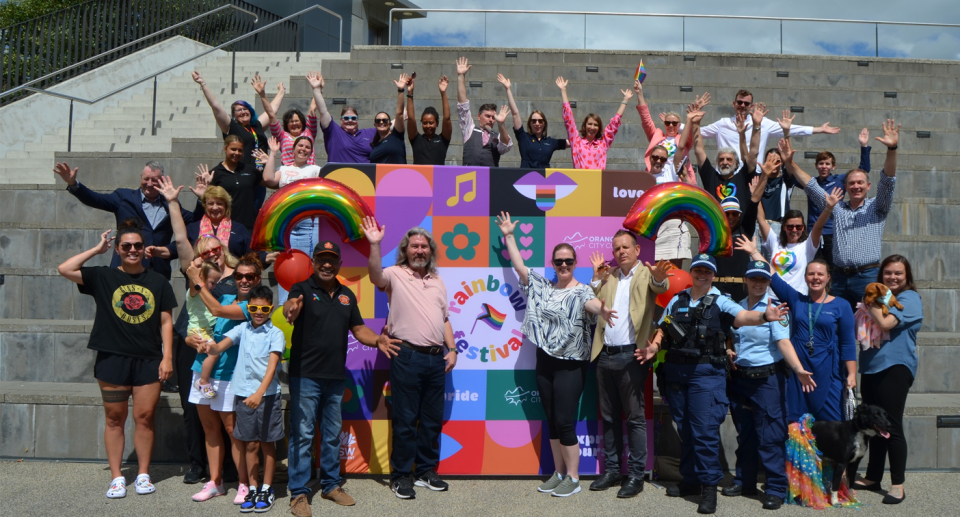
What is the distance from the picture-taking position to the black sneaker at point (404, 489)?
19.3 ft

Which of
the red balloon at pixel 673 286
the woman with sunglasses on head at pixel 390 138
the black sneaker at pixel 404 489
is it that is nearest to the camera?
the black sneaker at pixel 404 489

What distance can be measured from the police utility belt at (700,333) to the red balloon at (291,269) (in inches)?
112

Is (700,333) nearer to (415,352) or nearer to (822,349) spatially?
(822,349)

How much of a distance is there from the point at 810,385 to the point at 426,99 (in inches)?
339

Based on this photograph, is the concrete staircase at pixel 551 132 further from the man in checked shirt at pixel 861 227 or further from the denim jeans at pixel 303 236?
the denim jeans at pixel 303 236

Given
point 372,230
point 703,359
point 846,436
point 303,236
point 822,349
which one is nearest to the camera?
point 846,436

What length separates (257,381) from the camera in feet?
18.6

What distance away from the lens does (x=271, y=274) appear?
807 cm

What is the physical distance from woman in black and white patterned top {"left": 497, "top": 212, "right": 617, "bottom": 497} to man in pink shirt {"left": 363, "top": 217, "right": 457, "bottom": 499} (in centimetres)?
72

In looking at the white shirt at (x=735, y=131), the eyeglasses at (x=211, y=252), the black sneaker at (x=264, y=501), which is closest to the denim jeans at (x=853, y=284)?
the white shirt at (x=735, y=131)

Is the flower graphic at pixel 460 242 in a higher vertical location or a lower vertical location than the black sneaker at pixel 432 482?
higher

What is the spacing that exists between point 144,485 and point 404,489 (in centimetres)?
196

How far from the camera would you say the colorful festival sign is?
6402mm

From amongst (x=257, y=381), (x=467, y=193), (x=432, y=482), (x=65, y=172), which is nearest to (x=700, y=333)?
(x=467, y=193)
